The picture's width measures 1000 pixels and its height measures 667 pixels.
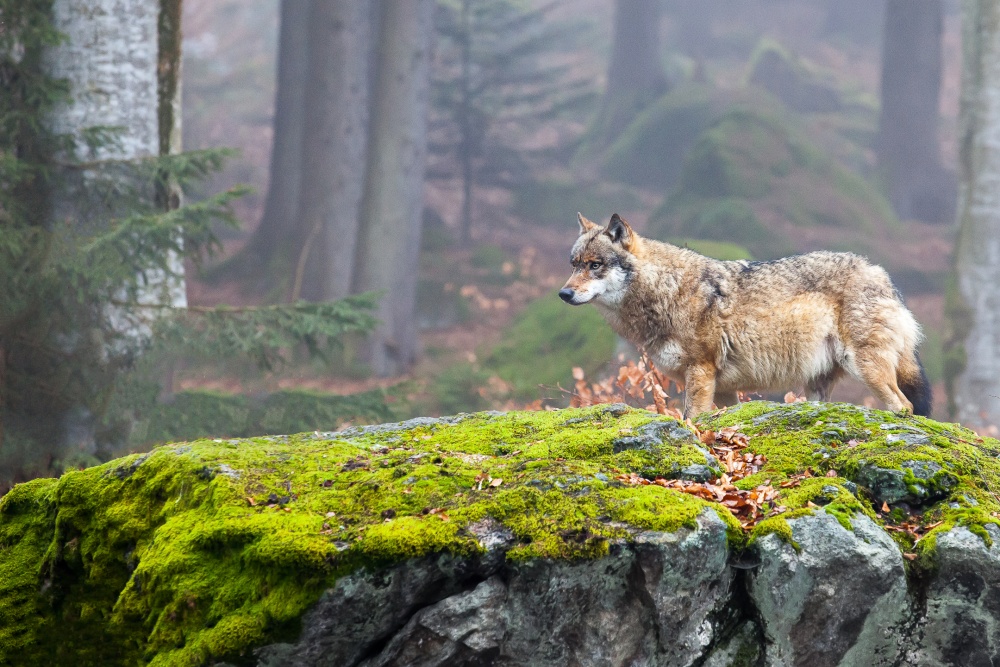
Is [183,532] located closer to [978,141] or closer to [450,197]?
[978,141]

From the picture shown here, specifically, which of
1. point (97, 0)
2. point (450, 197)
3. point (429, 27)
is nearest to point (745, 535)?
point (97, 0)

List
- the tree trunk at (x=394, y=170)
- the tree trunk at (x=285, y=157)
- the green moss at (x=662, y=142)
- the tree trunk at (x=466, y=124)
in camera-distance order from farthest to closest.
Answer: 1. the green moss at (x=662, y=142)
2. the tree trunk at (x=466, y=124)
3. the tree trunk at (x=285, y=157)
4. the tree trunk at (x=394, y=170)

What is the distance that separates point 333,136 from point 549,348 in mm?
6732

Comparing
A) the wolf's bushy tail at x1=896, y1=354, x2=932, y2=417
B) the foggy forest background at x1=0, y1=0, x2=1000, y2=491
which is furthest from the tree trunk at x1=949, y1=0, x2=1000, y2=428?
the wolf's bushy tail at x1=896, y1=354, x2=932, y2=417

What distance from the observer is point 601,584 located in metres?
4.29

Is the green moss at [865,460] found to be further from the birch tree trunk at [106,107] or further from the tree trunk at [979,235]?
the tree trunk at [979,235]

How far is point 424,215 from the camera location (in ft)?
86.8

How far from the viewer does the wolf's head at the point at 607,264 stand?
7816mm

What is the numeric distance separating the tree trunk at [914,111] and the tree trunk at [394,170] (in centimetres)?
1773

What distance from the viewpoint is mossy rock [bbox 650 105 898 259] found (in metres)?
23.5

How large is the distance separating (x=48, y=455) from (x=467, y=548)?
661 centimetres

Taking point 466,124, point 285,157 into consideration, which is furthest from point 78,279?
point 466,124

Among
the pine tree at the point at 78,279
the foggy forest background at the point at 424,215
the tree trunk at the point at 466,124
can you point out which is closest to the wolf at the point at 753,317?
the foggy forest background at the point at 424,215

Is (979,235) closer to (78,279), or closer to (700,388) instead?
(700,388)
